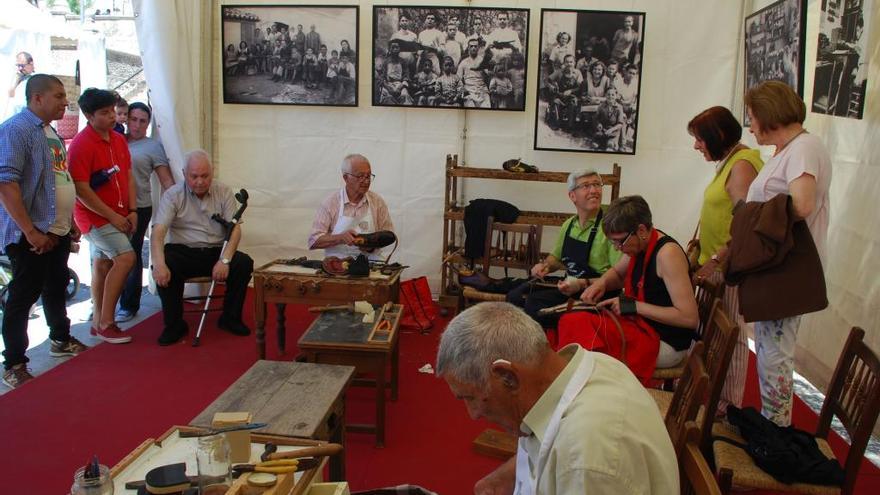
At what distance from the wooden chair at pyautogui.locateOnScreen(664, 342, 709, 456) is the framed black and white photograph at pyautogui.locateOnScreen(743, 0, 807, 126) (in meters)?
2.53

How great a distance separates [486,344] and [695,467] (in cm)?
62

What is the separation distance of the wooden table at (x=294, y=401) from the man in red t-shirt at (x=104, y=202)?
8.79 feet

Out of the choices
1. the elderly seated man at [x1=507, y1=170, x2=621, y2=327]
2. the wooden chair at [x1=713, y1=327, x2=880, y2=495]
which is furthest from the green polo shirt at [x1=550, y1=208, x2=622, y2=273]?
the wooden chair at [x1=713, y1=327, x2=880, y2=495]

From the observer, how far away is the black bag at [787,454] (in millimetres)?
2180

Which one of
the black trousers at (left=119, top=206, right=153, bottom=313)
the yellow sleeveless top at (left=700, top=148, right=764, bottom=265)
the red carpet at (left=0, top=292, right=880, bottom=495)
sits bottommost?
the red carpet at (left=0, top=292, right=880, bottom=495)

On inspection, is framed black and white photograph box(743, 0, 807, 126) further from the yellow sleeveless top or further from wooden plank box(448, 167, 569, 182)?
wooden plank box(448, 167, 569, 182)

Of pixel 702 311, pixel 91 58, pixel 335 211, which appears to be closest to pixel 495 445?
pixel 702 311

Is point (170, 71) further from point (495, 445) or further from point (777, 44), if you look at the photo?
point (777, 44)

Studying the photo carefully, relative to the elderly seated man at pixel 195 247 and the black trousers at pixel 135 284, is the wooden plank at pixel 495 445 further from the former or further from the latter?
the black trousers at pixel 135 284

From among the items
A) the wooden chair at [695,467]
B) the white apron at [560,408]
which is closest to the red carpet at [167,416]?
the wooden chair at [695,467]

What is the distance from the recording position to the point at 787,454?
87.0 inches

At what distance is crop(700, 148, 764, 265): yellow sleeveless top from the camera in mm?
3424

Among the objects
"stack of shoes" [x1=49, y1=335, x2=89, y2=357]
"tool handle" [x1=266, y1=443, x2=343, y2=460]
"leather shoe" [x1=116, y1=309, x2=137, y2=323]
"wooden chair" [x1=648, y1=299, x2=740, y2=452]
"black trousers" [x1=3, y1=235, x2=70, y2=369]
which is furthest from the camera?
"leather shoe" [x1=116, y1=309, x2=137, y2=323]

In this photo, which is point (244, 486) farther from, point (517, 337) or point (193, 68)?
point (193, 68)
